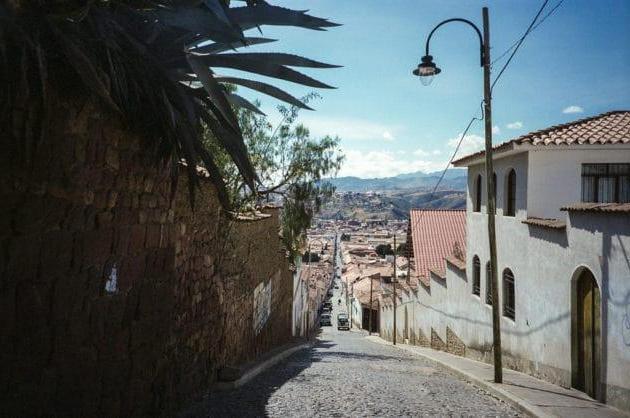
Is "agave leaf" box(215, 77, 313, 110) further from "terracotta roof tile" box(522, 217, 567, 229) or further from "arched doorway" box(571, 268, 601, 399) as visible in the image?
"terracotta roof tile" box(522, 217, 567, 229)

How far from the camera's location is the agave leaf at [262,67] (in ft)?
14.9

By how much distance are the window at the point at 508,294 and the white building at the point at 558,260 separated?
0.09ft

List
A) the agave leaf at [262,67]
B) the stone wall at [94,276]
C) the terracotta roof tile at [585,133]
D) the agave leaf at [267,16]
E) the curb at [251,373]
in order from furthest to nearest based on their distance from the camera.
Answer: the terracotta roof tile at [585,133]
the curb at [251,373]
the agave leaf at [262,67]
the agave leaf at [267,16]
the stone wall at [94,276]

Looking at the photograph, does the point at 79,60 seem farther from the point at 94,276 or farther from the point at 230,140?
the point at 230,140

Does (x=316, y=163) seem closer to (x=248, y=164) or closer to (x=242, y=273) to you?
(x=242, y=273)

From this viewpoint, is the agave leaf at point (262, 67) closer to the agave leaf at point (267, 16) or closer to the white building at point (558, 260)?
the agave leaf at point (267, 16)

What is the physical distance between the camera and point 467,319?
1608 centimetres

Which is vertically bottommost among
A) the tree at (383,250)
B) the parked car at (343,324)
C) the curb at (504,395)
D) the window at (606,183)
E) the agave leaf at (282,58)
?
the parked car at (343,324)

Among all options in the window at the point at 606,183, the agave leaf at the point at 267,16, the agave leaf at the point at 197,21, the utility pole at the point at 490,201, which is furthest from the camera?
the window at the point at 606,183

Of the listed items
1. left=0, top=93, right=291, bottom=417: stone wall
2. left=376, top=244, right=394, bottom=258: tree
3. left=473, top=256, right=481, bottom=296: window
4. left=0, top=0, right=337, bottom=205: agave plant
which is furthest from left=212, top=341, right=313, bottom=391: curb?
left=376, top=244, right=394, bottom=258: tree

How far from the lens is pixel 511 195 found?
13078mm

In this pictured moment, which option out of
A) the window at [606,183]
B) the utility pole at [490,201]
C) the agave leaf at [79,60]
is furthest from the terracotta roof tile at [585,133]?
the agave leaf at [79,60]

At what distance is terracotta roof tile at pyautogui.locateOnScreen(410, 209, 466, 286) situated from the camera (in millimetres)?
24797

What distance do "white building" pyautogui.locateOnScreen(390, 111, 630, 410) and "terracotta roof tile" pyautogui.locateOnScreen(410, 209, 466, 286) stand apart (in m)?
7.04
